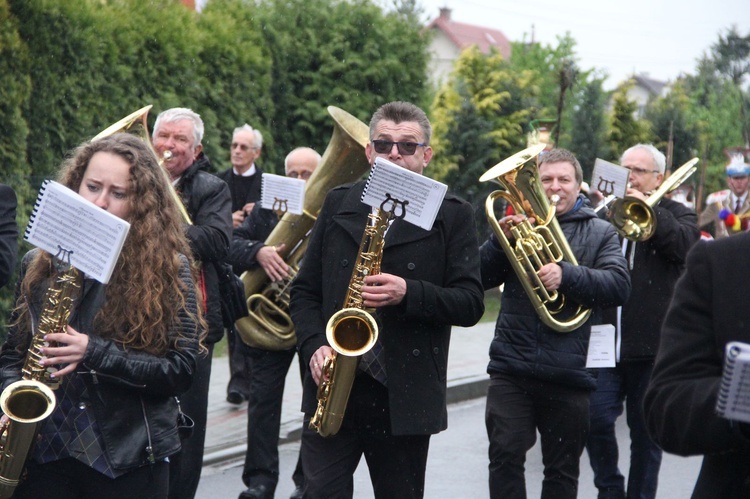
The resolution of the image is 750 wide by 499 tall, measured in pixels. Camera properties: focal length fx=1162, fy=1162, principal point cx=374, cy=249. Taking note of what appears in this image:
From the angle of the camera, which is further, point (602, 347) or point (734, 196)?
point (734, 196)

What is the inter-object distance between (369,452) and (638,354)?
2.51 meters

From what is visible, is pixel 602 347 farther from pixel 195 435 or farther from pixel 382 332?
pixel 195 435

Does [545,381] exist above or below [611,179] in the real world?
below

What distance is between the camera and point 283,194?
648 centimetres

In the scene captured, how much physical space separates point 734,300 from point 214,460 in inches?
213

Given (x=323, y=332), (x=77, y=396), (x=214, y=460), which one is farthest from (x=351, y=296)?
(x=214, y=460)

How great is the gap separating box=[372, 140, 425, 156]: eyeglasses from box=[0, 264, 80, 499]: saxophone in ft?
4.61

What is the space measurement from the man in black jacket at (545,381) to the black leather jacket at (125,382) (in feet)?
6.44

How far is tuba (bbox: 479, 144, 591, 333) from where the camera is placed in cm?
512

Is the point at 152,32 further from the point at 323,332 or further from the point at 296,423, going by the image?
the point at 323,332

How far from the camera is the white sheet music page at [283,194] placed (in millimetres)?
6453

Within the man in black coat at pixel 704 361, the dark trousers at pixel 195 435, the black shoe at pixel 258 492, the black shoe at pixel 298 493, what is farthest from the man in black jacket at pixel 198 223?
the man in black coat at pixel 704 361

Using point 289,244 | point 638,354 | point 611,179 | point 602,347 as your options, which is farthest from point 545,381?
point 289,244

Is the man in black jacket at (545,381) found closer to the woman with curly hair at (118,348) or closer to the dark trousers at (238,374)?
the woman with curly hair at (118,348)
